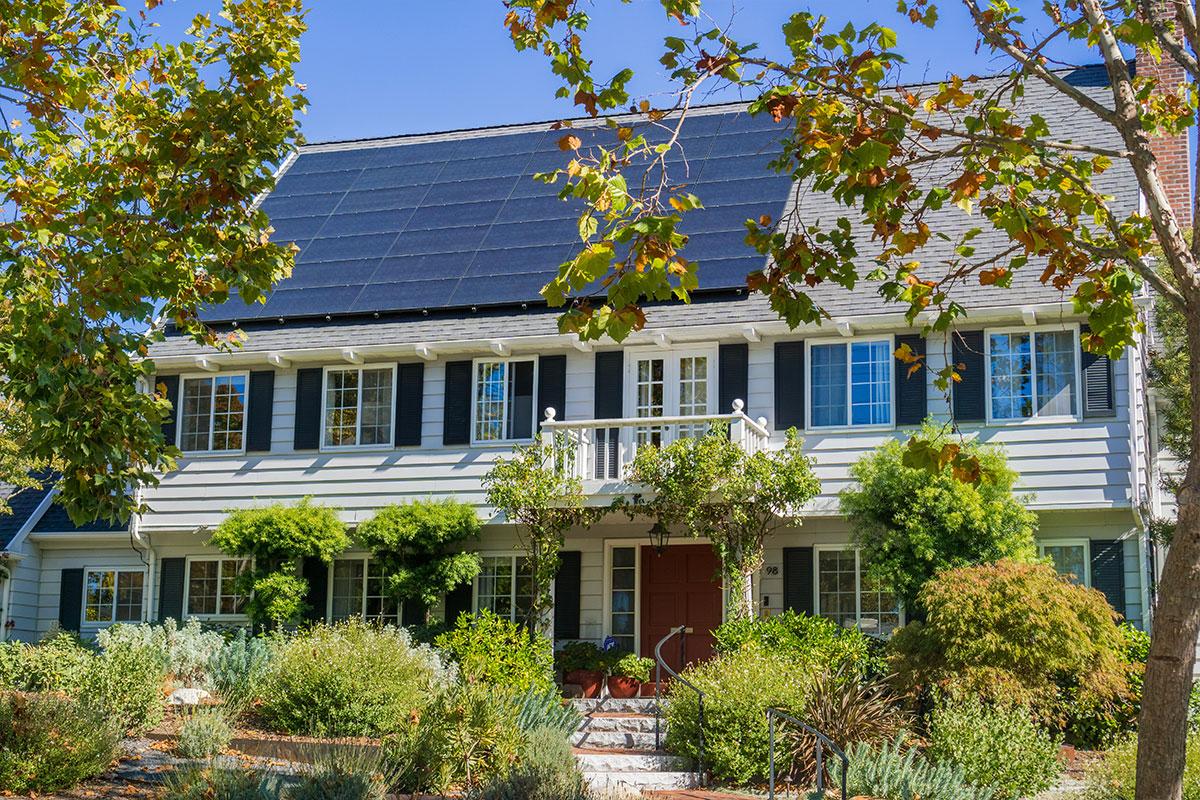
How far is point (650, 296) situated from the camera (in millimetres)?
6676

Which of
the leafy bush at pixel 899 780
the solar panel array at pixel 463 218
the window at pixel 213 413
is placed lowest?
the leafy bush at pixel 899 780

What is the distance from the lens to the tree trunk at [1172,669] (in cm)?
661

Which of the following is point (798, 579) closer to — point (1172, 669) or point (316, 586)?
point (316, 586)

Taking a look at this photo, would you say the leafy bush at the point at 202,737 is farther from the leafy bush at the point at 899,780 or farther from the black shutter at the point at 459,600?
the black shutter at the point at 459,600

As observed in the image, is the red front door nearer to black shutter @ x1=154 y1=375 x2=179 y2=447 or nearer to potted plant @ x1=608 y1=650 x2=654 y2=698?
potted plant @ x1=608 y1=650 x2=654 y2=698

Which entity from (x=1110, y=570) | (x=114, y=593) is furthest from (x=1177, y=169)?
(x=114, y=593)

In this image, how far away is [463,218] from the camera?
73.9 feet

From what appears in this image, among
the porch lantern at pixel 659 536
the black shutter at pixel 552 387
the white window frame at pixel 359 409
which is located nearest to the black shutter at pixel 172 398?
the white window frame at pixel 359 409

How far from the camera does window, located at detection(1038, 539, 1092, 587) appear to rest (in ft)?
56.5

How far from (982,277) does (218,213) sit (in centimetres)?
653

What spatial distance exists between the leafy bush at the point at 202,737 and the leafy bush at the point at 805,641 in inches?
246

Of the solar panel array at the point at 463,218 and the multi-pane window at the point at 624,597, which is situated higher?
the solar panel array at the point at 463,218

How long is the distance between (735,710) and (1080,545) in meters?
6.38

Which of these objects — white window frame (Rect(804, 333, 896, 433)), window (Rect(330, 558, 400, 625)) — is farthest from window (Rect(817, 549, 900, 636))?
window (Rect(330, 558, 400, 625))
